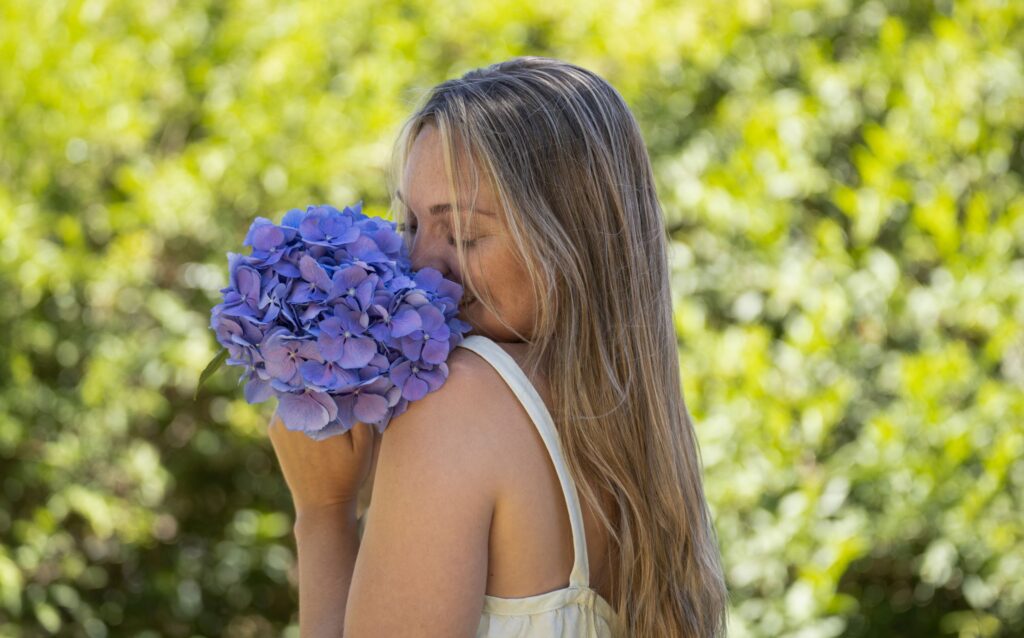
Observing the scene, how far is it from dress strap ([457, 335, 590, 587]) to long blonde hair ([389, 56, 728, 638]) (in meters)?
0.02

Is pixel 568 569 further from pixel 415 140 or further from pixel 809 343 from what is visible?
pixel 809 343

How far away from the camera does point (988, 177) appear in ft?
9.50

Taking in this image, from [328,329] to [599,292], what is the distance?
0.40m

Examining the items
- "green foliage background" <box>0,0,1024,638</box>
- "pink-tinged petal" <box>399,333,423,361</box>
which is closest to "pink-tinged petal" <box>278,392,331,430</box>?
"pink-tinged petal" <box>399,333,423,361</box>

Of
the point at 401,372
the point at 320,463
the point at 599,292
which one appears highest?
the point at 599,292

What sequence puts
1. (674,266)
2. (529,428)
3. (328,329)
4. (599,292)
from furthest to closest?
(674,266) → (599,292) → (529,428) → (328,329)

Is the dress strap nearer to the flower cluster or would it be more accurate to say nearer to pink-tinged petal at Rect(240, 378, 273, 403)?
the flower cluster

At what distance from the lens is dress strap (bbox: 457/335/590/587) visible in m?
1.42

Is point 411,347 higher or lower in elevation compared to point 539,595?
higher

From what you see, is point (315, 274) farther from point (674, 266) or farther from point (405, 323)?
point (674, 266)

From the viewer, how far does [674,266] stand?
3.01 m

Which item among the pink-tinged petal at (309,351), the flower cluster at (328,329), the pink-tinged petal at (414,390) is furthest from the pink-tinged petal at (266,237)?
the pink-tinged petal at (414,390)

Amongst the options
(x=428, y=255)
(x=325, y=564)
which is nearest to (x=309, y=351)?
(x=428, y=255)

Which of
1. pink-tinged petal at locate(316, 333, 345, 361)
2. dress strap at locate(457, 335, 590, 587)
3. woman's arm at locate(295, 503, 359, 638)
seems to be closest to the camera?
pink-tinged petal at locate(316, 333, 345, 361)
